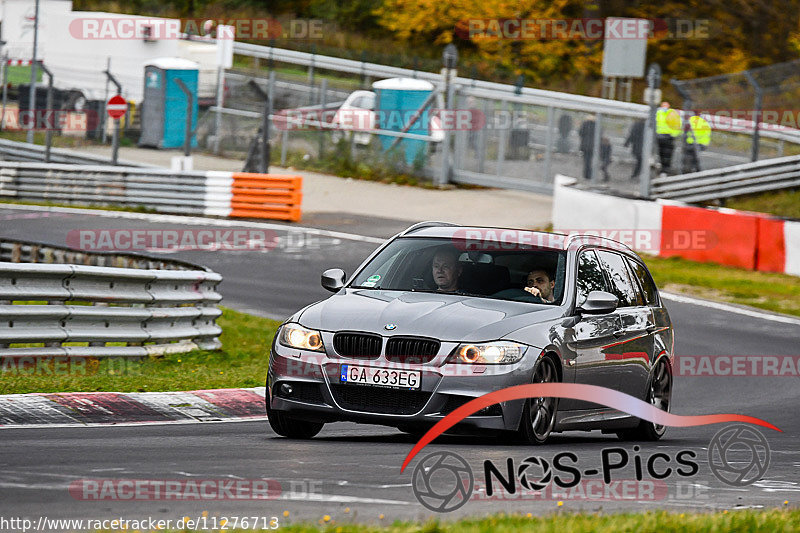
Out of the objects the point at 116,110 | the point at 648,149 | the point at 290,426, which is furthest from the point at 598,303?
the point at 116,110

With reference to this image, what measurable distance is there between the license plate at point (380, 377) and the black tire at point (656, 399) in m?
2.95

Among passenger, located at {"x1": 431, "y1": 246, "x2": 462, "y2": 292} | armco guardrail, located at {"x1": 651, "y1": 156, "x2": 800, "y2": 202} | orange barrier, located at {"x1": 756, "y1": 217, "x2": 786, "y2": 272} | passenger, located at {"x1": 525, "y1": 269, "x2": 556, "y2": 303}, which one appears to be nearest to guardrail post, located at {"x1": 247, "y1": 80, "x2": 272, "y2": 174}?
armco guardrail, located at {"x1": 651, "y1": 156, "x2": 800, "y2": 202}

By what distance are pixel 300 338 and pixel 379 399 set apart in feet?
2.32

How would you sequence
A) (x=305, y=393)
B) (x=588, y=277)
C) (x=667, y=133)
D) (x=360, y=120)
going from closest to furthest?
(x=305, y=393) → (x=588, y=277) → (x=667, y=133) → (x=360, y=120)

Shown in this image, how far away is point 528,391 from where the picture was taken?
8703mm

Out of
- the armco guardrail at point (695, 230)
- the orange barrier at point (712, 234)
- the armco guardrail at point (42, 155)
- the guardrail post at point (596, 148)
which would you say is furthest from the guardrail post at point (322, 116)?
the orange barrier at point (712, 234)

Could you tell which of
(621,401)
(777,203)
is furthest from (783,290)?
(621,401)

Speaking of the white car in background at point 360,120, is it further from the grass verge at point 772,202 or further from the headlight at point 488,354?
the headlight at point 488,354

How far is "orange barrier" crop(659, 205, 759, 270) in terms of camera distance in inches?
942

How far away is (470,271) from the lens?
9.77 metres

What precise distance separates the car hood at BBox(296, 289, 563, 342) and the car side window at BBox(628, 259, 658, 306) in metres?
1.94

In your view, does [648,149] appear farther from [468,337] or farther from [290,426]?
[468,337]

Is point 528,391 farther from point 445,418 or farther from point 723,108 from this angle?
point 723,108

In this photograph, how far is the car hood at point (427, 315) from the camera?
8.66 metres
